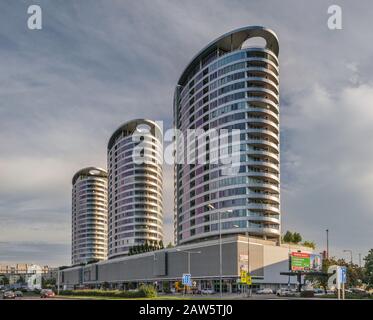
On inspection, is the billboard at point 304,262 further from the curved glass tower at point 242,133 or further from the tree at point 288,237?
the tree at point 288,237

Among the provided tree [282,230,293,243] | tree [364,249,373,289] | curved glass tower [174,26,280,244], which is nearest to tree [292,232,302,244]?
tree [282,230,293,243]

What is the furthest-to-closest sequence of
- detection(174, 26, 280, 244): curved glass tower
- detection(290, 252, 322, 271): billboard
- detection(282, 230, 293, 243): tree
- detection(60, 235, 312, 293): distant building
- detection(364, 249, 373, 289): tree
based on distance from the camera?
detection(282, 230, 293, 243): tree < detection(174, 26, 280, 244): curved glass tower < detection(60, 235, 312, 293): distant building < detection(290, 252, 322, 271): billboard < detection(364, 249, 373, 289): tree

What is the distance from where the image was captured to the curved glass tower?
129625mm

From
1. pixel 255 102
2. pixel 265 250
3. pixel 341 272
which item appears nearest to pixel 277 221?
pixel 265 250

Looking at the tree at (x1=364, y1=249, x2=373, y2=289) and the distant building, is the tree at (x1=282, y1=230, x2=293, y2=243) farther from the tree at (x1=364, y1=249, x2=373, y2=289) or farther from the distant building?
the tree at (x1=364, y1=249, x2=373, y2=289)

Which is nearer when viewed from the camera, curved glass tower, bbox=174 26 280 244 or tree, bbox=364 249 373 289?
tree, bbox=364 249 373 289

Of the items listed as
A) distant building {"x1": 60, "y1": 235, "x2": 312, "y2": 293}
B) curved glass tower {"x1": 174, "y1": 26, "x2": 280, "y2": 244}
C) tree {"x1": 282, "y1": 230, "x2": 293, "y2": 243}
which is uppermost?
curved glass tower {"x1": 174, "y1": 26, "x2": 280, "y2": 244}

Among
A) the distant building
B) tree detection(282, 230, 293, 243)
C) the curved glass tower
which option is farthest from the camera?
tree detection(282, 230, 293, 243)

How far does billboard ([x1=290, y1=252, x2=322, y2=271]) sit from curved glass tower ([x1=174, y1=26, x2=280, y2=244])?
490 inches

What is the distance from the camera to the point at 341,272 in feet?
149

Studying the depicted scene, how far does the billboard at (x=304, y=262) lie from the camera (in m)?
116

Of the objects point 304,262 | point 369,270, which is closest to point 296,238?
point 304,262
